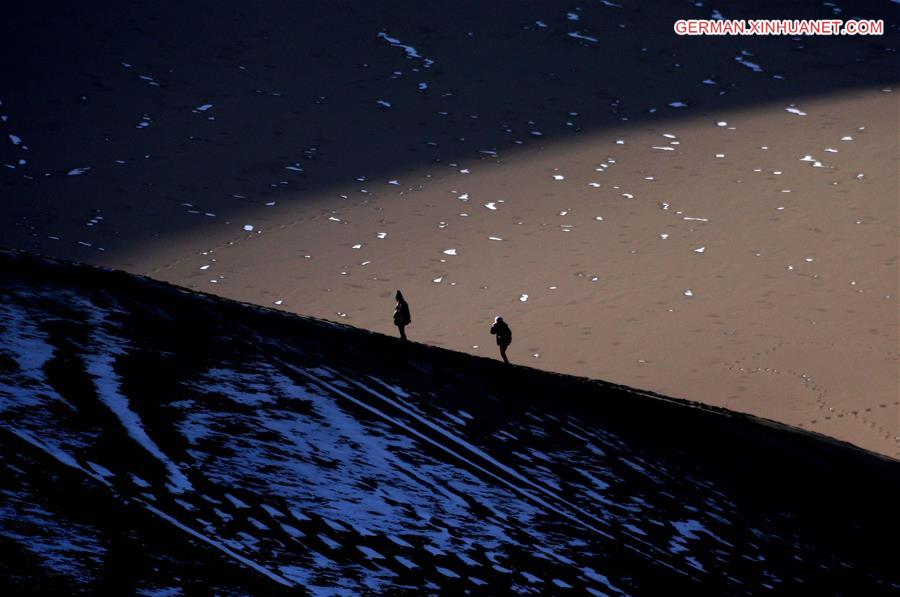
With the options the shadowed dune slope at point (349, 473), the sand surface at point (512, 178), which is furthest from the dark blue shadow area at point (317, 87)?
the shadowed dune slope at point (349, 473)

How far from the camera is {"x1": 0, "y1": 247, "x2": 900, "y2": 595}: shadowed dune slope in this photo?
2.12 meters

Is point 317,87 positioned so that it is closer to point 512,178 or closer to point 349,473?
point 512,178

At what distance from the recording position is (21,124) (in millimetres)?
12352

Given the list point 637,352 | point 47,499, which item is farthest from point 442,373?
point 637,352

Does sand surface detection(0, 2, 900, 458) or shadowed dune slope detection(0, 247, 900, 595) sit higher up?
sand surface detection(0, 2, 900, 458)

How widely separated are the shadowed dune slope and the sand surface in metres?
4.23

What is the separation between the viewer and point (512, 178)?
11.6 m

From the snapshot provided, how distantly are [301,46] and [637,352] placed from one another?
6723 millimetres

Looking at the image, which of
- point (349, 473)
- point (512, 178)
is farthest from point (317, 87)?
point (349, 473)

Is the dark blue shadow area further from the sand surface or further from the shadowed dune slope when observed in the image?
the shadowed dune slope

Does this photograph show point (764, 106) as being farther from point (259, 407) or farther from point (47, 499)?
point (47, 499)

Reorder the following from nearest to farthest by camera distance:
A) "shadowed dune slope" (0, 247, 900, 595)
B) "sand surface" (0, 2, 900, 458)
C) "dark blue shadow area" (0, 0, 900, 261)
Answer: "shadowed dune slope" (0, 247, 900, 595) → "sand surface" (0, 2, 900, 458) → "dark blue shadow area" (0, 0, 900, 261)

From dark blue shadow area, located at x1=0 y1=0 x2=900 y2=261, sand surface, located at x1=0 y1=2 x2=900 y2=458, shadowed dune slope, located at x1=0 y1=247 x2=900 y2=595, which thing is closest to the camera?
shadowed dune slope, located at x1=0 y1=247 x2=900 y2=595

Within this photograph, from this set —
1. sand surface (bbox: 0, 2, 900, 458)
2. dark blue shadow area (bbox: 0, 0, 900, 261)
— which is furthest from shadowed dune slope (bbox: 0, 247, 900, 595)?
dark blue shadow area (bbox: 0, 0, 900, 261)
